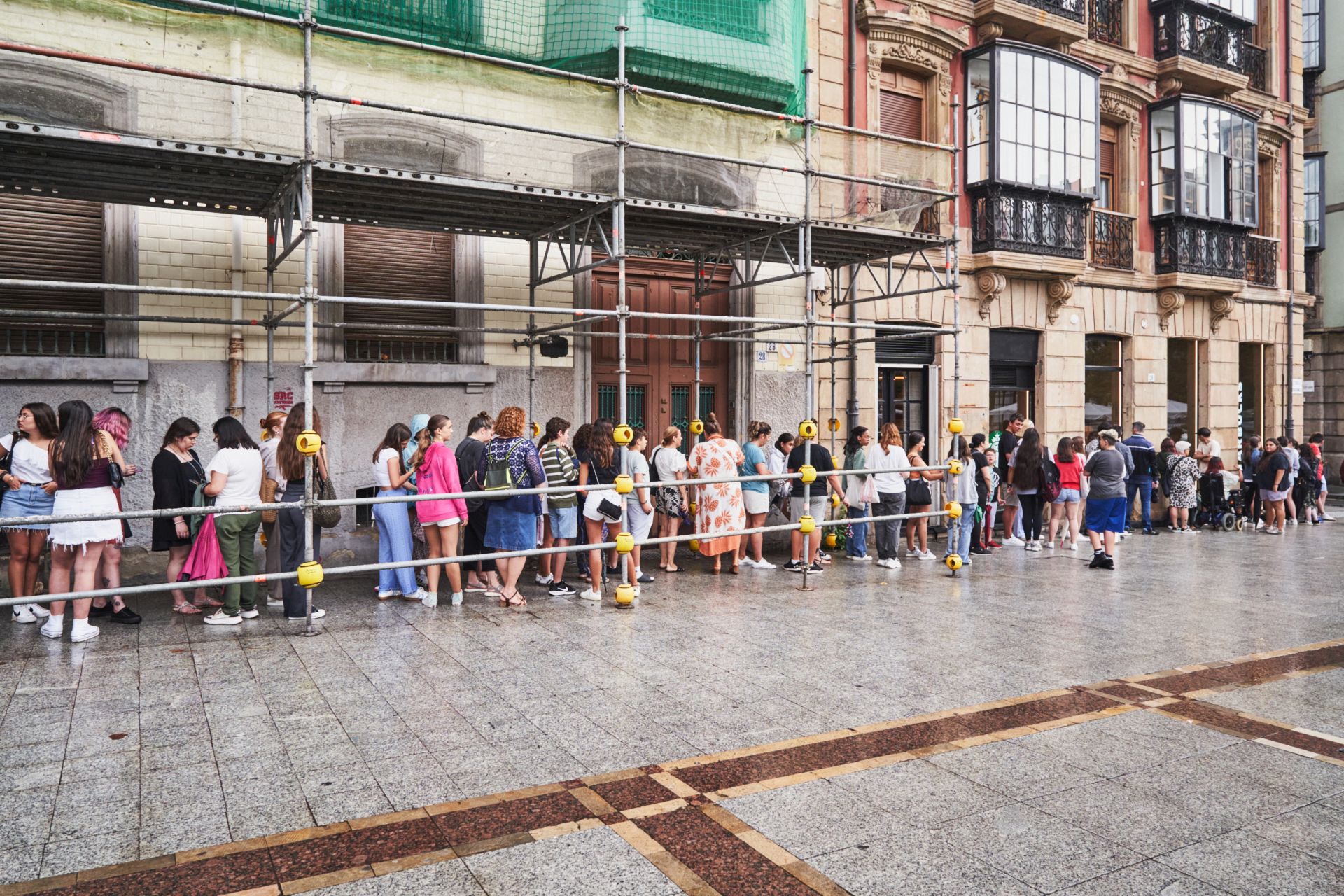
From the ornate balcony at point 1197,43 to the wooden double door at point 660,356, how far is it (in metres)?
10.6

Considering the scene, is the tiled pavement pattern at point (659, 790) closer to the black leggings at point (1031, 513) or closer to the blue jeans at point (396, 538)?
the blue jeans at point (396, 538)

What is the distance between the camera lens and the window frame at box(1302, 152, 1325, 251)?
24047mm

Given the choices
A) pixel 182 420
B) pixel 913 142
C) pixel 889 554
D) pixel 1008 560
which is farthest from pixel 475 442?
pixel 1008 560

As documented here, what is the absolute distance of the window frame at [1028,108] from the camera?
599 inches

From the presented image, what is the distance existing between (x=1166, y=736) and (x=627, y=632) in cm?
371

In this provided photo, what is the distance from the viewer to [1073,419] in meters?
17.0

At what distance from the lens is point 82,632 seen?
6789 millimetres

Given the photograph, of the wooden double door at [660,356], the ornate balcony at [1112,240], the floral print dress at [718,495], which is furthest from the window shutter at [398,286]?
the ornate balcony at [1112,240]

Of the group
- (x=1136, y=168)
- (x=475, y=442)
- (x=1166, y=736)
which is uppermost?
(x=1136, y=168)

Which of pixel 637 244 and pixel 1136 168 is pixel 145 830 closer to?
pixel 637 244

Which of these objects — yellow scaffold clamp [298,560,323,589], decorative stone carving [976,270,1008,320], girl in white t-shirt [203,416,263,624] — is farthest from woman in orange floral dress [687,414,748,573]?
decorative stone carving [976,270,1008,320]

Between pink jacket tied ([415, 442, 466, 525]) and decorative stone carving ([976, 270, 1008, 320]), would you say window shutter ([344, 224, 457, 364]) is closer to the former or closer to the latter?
pink jacket tied ([415, 442, 466, 525])

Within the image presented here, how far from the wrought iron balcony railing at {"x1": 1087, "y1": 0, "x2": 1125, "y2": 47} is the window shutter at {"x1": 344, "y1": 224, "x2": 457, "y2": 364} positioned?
1253cm

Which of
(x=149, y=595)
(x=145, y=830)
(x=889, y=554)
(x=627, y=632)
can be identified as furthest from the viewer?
(x=889, y=554)
